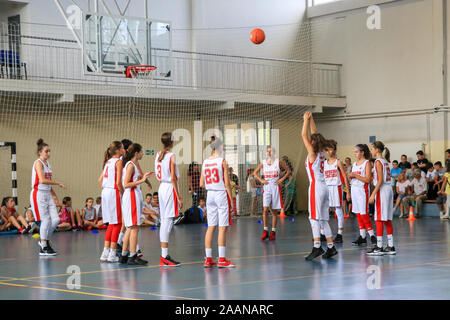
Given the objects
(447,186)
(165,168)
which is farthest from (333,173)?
(447,186)

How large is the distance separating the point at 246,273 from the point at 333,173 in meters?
4.24

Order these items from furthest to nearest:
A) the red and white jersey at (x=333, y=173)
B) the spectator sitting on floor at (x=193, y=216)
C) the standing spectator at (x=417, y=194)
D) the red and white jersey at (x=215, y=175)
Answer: the standing spectator at (x=417, y=194) → the spectator sitting on floor at (x=193, y=216) → the red and white jersey at (x=333, y=173) → the red and white jersey at (x=215, y=175)

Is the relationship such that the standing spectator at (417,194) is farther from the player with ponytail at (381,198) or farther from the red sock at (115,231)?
the red sock at (115,231)

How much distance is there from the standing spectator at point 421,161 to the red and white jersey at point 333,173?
9.29 meters

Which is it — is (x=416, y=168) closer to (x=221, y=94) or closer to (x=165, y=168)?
(x=221, y=94)

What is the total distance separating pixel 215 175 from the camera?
9.04 metres

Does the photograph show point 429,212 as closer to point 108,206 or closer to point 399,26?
point 399,26

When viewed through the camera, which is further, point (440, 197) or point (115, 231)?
point (440, 197)

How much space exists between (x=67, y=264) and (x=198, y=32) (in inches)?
527

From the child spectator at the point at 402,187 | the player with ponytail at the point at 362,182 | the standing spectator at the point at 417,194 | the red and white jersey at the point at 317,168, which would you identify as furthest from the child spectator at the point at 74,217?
the red and white jersey at the point at 317,168

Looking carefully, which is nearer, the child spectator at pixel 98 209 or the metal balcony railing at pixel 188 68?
the child spectator at pixel 98 209

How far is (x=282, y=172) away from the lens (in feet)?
74.8

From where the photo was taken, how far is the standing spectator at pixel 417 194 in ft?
66.0

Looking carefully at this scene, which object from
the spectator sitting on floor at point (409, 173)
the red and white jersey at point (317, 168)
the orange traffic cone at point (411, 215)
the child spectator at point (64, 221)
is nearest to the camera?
the red and white jersey at point (317, 168)
